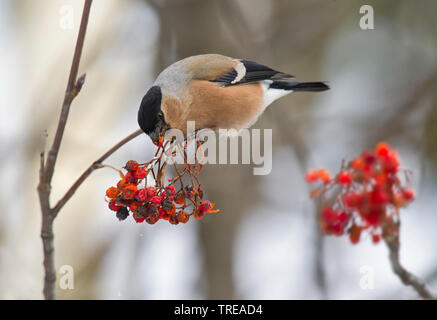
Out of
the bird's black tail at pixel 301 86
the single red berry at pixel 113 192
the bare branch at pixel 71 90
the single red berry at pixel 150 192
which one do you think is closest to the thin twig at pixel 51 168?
the bare branch at pixel 71 90

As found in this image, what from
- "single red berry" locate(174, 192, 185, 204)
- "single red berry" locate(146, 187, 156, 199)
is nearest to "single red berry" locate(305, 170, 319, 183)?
"single red berry" locate(174, 192, 185, 204)

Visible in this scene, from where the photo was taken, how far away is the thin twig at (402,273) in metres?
1.50

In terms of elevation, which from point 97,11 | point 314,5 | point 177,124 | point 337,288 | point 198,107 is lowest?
point 337,288

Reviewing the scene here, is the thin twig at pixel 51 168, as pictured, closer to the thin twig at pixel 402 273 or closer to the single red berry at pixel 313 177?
the single red berry at pixel 313 177

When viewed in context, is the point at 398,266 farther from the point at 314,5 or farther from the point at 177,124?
the point at 314,5

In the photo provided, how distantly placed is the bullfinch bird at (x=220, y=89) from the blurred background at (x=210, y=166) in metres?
0.39

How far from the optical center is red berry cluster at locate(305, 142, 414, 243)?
1530mm

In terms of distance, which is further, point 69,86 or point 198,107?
point 198,107

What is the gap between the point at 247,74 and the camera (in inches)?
115

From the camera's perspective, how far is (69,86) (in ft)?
5.18

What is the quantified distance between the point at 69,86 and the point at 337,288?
8.69 ft

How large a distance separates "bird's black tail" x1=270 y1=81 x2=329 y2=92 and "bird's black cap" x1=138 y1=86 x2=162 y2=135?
3.20 ft

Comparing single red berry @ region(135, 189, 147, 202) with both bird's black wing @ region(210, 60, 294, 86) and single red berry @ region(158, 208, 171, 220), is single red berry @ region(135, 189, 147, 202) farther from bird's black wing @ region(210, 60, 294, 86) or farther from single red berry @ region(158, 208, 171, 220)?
bird's black wing @ region(210, 60, 294, 86)

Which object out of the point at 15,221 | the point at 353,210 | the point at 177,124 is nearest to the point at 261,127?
the point at 177,124
